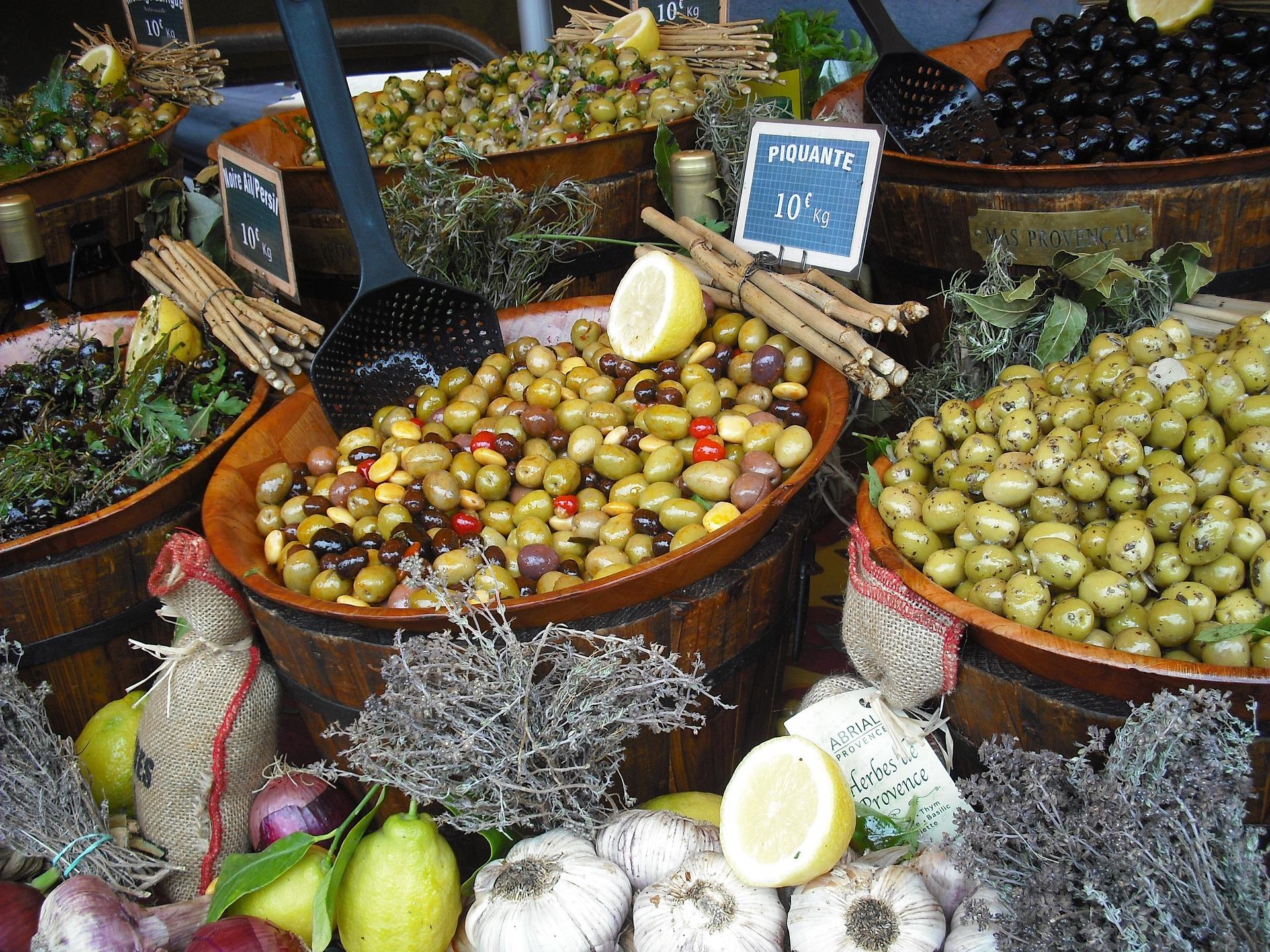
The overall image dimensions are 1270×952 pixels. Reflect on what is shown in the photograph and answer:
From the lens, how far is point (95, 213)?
3318 millimetres

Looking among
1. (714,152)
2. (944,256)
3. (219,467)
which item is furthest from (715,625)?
(714,152)

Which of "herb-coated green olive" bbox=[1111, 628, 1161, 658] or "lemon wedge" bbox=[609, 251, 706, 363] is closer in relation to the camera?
"herb-coated green olive" bbox=[1111, 628, 1161, 658]

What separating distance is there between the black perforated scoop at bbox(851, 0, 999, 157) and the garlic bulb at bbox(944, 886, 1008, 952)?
6.73 feet

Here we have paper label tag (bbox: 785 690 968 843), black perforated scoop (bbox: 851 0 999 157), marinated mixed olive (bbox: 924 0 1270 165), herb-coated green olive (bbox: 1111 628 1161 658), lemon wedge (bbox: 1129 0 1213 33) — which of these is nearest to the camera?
herb-coated green olive (bbox: 1111 628 1161 658)

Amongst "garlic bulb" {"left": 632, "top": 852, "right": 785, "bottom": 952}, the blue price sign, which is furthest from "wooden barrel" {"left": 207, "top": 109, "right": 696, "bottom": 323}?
"garlic bulb" {"left": 632, "top": 852, "right": 785, "bottom": 952}

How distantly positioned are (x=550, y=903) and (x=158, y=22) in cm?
424

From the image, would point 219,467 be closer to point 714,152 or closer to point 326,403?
point 326,403

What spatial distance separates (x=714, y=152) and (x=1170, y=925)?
87.1 inches

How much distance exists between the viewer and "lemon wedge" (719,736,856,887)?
147 cm

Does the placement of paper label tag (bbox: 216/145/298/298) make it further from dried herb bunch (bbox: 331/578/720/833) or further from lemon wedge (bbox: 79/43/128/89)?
lemon wedge (bbox: 79/43/128/89)

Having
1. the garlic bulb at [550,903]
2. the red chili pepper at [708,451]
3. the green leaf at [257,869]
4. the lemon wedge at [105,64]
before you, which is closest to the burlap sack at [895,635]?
the red chili pepper at [708,451]

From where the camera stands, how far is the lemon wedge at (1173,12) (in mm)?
3039

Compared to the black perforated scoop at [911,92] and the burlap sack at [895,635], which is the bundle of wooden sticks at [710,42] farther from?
the burlap sack at [895,635]

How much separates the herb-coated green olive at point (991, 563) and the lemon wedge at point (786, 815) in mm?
380
